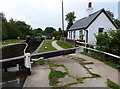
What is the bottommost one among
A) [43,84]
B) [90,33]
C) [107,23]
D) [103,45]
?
[43,84]

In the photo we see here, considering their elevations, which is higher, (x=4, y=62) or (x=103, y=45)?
(x=103, y=45)

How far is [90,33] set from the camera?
1694 centimetres

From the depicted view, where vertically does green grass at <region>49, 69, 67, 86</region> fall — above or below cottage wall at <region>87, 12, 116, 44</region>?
below

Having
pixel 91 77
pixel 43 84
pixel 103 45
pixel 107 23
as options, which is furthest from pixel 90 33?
pixel 43 84

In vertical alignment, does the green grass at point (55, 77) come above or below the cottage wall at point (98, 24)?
below

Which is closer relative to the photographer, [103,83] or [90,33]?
[103,83]

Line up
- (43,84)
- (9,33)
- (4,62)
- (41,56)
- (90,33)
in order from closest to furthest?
(43,84)
(4,62)
(41,56)
(90,33)
(9,33)

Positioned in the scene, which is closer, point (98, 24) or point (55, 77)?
point (55, 77)

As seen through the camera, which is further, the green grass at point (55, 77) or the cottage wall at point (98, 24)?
the cottage wall at point (98, 24)

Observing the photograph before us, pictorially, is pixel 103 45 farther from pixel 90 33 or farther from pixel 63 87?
pixel 90 33

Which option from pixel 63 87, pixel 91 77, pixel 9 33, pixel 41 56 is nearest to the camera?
pixel 63 87

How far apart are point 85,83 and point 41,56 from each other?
3.52 meters

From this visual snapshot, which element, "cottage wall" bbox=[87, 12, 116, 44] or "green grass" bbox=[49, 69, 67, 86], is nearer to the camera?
"green grass" bbox=[49, 69, 67, 86]

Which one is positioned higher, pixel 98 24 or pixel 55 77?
pixel 98 24
